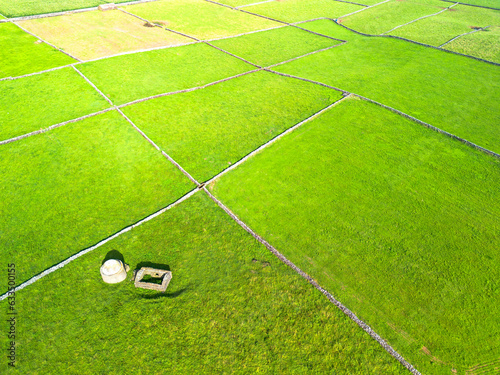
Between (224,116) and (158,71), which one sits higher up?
(158,71)

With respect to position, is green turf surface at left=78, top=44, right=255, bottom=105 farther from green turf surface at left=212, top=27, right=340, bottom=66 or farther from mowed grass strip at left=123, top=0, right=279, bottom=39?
mowed grass strip at left=123, top=0, right=279, bottom=39

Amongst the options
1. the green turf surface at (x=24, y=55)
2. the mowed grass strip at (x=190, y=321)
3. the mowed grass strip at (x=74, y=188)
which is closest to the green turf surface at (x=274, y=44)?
the green turf surface at (x=24, y=55)

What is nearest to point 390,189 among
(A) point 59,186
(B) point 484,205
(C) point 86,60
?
(B) point 484,205

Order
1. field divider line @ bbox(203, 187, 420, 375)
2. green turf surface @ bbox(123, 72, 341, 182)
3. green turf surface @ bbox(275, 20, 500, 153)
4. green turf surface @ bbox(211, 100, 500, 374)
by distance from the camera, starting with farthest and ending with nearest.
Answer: green turf surface @ bbox(275, 20, 500, 153) < green turf surface @ bbox(123, 72, 341, 182) < green turf surface @ bbox(211, 100, 500, 374) < field divider line @ bbox(203, 187, 420, 375)

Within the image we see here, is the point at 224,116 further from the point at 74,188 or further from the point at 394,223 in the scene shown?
the point at 394,223

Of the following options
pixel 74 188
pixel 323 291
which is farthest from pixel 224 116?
pixel 323 291

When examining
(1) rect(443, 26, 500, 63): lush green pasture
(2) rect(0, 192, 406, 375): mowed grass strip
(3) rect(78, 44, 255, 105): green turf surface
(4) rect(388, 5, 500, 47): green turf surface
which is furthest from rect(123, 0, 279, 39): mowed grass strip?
(2) rect(0, 192, 406, 375): mowed grass strip

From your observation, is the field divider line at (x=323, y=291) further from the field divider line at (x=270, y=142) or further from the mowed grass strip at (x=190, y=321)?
the field divider line at (x=270, y=142)
